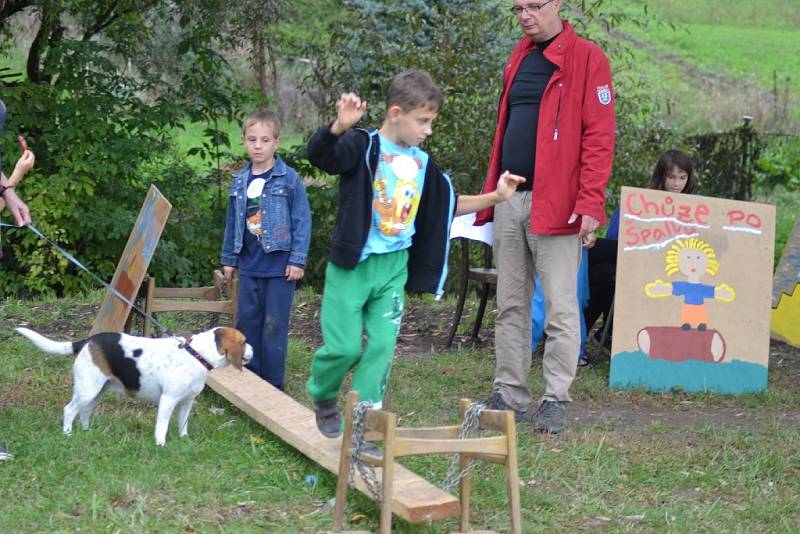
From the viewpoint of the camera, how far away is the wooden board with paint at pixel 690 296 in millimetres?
7086

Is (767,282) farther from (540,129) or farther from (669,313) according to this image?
(540,129)

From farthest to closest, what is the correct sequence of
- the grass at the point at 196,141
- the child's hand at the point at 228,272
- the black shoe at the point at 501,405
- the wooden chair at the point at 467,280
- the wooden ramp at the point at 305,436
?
the grass at the point at 196,141, the wooden chair at the point at 467,280, the child's hand at the point at 228,272, the black shoe at the point at 501,405, the wooden ramp at the point at 305,436

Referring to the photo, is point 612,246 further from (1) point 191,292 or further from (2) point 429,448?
(2) point 429,448

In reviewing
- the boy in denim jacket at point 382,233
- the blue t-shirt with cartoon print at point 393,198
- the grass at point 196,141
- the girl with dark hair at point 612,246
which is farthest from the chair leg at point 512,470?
the grass at point 196,141

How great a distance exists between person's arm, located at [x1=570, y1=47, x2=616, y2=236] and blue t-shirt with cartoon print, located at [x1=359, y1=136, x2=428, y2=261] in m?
1.29

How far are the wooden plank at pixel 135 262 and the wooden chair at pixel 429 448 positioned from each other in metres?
2.66

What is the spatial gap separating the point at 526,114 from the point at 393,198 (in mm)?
1529

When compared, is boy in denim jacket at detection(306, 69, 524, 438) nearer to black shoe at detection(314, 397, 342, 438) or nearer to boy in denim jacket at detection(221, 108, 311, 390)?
black shoe at detection(314, 397, 342, 438)

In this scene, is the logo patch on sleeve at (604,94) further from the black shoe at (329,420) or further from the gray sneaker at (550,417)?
the black shoe at (329,420)

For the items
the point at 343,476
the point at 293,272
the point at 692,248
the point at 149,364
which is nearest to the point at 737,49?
the point at 692,248

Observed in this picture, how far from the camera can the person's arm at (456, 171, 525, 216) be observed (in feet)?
15.4

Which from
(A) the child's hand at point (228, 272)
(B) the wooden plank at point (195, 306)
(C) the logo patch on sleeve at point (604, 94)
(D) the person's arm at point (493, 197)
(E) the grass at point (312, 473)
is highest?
(C) the logo patch on sleeve at point (604, 94)

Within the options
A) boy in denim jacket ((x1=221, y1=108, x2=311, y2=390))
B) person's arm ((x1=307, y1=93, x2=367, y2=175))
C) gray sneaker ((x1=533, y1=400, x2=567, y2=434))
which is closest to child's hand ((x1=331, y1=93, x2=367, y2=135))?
person's arm ((x1=307, y1=93, x2=367, y2=175))

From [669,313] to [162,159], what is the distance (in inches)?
261
